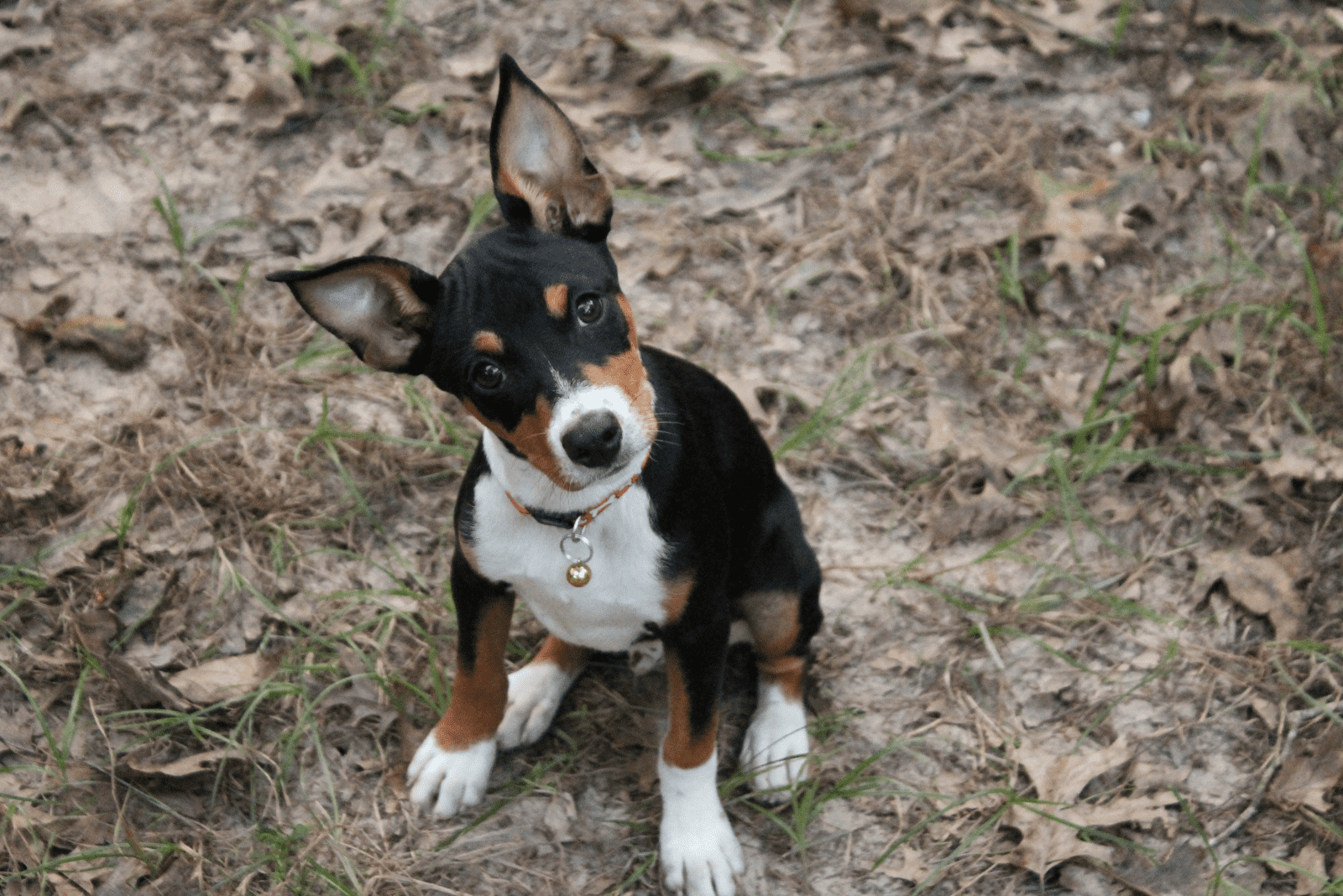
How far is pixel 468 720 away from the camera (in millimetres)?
3227

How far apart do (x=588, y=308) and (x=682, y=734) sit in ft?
3.77

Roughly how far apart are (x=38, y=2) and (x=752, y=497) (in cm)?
429

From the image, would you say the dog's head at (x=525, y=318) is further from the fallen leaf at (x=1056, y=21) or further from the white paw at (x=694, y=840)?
the fallen leaf at (x=1056, y=21)

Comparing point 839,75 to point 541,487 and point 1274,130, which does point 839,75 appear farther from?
point 541,487

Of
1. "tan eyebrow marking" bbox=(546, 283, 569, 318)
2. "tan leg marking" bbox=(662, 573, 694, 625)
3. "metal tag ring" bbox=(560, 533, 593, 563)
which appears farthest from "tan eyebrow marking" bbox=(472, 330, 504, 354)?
"tan leg marking" bbox=(662, 573, 694, 625)

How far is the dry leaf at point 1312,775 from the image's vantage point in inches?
127

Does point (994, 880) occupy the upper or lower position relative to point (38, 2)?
lower

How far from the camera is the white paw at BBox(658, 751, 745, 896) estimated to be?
3.11m

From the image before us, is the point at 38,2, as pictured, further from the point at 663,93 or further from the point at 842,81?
the point at 842,81

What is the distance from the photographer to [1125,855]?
317 cm

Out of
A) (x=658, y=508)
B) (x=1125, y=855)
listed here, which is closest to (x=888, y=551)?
(x=1125, y=855)

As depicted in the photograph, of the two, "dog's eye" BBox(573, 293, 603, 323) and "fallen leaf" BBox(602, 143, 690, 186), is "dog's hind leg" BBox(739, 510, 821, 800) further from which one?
"fallen leaf" BBox(602, 143, 690, 186)

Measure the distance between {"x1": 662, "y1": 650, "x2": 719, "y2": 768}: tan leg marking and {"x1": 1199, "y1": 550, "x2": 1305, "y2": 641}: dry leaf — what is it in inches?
74.2

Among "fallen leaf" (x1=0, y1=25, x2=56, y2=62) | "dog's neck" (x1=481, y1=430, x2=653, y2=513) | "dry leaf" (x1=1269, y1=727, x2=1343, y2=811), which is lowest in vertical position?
"dry leaf" (x1=1269, y1=727, x2=1343, y2=811)
